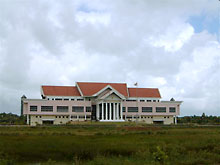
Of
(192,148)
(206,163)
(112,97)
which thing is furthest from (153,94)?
(206,163)

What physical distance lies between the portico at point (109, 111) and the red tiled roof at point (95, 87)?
4.17m

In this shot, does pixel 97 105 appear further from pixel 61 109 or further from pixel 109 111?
pixel 61 109

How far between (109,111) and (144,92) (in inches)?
515

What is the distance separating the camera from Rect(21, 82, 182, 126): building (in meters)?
85.2

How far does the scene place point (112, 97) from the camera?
8712cm

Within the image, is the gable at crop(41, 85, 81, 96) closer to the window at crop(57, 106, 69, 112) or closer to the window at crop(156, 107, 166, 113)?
the window at crop(57, 106, 69, 112)

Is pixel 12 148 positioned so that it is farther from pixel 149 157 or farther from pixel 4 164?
pixel 149 157

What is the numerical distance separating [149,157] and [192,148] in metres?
6.20

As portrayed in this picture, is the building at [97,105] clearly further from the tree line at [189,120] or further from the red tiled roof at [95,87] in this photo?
the tree line at [189,120]

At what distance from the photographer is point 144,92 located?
95.5m

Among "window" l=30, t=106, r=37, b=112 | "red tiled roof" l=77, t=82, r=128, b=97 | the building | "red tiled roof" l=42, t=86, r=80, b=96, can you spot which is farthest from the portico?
"window" l=30, t=106, r=37, b=112

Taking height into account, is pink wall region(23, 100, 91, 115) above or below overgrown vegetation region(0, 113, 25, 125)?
above

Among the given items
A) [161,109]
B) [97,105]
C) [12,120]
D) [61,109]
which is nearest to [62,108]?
[61,109]

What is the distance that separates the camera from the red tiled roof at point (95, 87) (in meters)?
89.8
